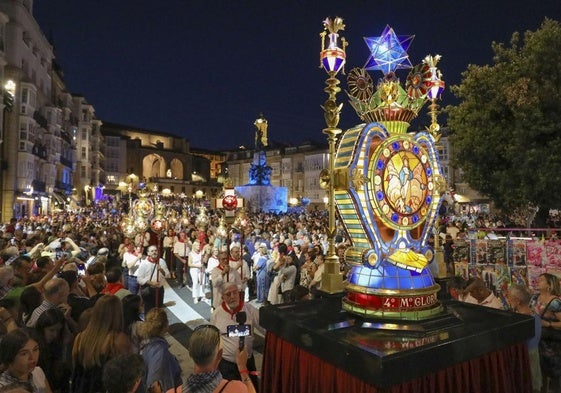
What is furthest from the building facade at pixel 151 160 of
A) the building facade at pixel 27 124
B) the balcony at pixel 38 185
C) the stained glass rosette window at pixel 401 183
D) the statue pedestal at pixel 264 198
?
the stained glass rosette window at pixel 401 183

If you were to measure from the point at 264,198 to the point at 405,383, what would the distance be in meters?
40.9

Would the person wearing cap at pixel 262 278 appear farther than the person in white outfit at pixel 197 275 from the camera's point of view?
No

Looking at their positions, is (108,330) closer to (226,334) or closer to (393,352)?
(226,334)

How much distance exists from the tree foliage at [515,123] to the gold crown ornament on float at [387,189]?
1268cm

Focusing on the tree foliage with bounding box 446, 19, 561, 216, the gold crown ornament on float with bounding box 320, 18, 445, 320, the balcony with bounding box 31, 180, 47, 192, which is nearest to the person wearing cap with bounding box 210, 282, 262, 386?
the gold crown ornament on float with bounding box 320, 18, 445, 320

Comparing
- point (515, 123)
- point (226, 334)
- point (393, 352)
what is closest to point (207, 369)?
point (393, 352)

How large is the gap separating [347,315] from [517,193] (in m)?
15.0

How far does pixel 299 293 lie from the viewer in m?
5.80

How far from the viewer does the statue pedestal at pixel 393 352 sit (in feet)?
8.90

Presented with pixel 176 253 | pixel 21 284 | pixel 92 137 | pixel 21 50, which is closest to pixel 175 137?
pixel 92 137

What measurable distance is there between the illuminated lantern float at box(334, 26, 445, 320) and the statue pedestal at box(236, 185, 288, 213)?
38.5 meters

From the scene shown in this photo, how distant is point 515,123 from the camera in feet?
51.5

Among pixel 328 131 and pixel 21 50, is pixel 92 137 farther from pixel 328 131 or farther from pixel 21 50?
pixel 328 131

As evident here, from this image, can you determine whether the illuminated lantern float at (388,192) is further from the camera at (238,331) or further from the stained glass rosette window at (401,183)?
the camera at (238,331)
